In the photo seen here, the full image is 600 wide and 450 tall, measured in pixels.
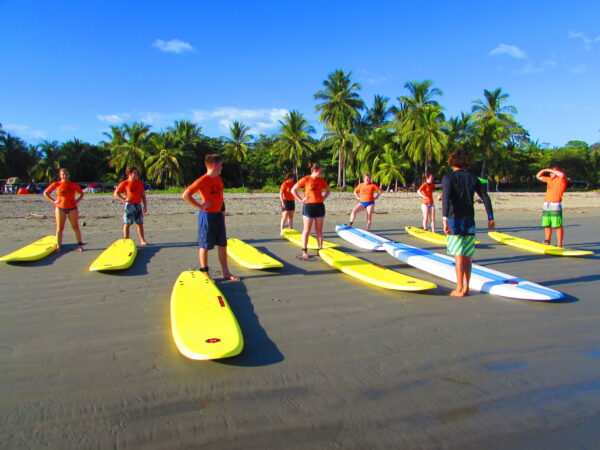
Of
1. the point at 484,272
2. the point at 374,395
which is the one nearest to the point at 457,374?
the point at 374,395

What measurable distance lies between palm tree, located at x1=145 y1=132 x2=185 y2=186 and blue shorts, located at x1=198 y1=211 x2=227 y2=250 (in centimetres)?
3665

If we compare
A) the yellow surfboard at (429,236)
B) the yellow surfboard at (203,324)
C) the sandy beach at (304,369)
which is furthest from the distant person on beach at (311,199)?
the yellow surfboard at (429,236)

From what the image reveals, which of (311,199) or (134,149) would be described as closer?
(311,199)

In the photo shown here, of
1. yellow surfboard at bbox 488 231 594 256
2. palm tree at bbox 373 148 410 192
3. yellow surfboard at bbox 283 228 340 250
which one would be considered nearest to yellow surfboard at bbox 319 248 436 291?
yellow surfboard at bbox 283 228 340 250

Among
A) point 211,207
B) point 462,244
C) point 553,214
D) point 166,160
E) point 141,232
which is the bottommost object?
point 141,232

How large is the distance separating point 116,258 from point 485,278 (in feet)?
16.5

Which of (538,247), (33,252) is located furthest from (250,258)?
(538,247)

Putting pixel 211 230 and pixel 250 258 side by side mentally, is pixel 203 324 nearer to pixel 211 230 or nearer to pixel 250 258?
pixel 211 230

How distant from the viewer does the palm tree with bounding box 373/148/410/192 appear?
34.2 metres

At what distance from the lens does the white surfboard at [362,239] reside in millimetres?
7267

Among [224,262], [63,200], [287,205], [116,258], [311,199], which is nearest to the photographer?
[224,262]

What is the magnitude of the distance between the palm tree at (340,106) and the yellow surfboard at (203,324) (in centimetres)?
3489

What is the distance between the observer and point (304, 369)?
8.57 feet

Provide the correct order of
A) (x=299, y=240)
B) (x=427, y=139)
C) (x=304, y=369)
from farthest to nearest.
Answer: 1. (x=427, y=139)
2. (x=299, y=240)
3. (x=304, y=369)
